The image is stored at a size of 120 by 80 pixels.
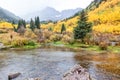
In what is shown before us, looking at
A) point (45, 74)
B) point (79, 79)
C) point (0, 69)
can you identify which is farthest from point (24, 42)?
point (79, 79)

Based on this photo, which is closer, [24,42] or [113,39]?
[24,42]

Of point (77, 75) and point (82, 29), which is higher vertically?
point (82, 29)

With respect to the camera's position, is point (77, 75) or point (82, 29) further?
point (82, 29)

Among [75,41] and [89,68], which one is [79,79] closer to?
[89,68]

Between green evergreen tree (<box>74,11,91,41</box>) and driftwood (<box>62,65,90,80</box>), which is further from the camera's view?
green evergreen tree (<box>74,11,91,41</box>)

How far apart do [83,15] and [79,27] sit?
17.0 feet

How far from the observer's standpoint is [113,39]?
105250 millimetres

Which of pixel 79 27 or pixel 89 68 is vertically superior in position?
pixel 79 27

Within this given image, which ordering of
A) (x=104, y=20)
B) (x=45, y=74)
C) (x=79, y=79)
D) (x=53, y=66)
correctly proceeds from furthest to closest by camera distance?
1. (x=104, y=20)
2. (x=53, y=66)
3. (x=45, y=74)
4. (x=79, y=79)

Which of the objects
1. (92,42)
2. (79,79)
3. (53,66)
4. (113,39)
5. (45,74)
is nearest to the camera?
(79,79)

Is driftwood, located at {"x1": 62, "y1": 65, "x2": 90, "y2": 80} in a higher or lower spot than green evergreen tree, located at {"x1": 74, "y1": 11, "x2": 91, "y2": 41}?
lower

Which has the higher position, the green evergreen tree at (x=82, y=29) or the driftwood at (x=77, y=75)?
the green evergreen tree at (x=82, y=29)

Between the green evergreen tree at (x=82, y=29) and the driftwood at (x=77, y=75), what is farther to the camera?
the green evergreen tree at (x=82, y=29)

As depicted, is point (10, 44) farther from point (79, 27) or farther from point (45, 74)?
point (45, 74)
